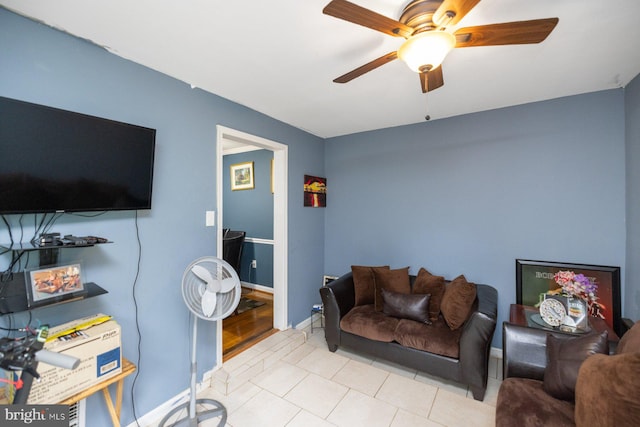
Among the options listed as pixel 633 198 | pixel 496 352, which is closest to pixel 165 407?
pixel 496 352

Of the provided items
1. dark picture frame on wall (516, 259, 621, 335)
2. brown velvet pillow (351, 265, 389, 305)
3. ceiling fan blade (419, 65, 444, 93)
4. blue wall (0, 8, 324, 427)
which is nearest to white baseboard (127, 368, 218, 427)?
blue wall (0, 8, 324, 427)

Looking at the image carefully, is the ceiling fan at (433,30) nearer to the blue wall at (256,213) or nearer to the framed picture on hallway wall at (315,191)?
the framed picture on hallway wall at (315,191)

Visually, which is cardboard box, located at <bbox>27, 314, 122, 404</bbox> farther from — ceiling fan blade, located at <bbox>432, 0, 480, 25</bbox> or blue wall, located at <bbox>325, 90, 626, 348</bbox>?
blue wall, located at <bbox>325, 90, 626, 348</bbox>

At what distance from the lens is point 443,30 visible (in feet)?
3.90

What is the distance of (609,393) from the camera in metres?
1.00

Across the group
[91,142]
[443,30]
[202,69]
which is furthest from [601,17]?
[91,142]

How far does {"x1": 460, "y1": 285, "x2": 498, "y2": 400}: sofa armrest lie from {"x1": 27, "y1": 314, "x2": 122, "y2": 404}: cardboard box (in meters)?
2.31

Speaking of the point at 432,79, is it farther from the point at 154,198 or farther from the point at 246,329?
the point at 246,329

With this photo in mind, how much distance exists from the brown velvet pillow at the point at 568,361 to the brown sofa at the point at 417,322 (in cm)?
52

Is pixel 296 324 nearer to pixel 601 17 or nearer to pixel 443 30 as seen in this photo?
pixel 443 30

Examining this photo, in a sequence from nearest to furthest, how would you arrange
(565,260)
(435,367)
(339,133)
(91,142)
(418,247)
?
1. (91,142)
2. (435,367)
3. (565,260)
4. (418,247)
5. (339,133)

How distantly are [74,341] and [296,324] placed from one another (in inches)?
92.2

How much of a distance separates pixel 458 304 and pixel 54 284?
271 cm

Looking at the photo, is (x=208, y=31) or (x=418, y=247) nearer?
(x=208, y=31)
